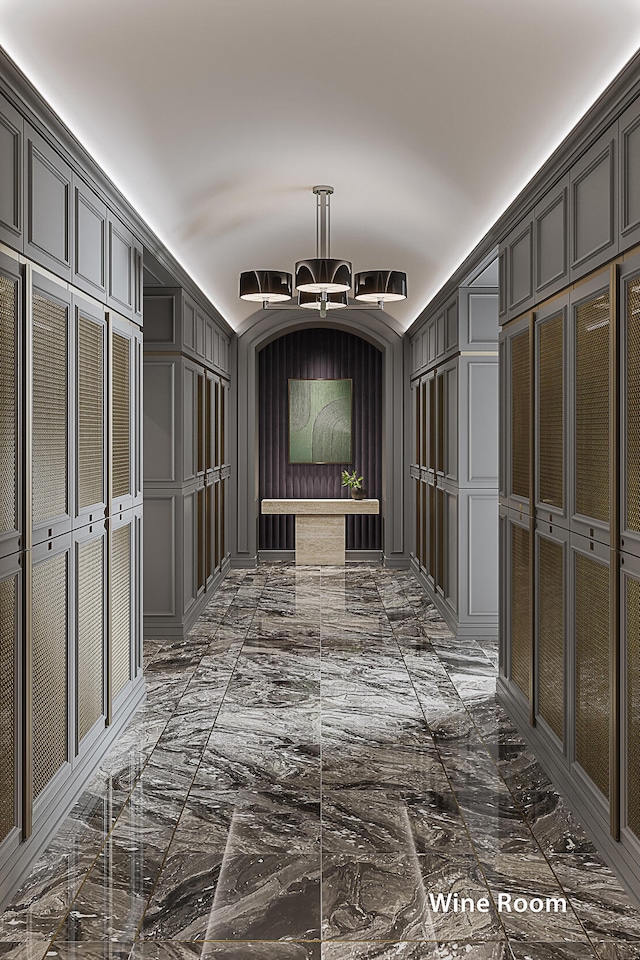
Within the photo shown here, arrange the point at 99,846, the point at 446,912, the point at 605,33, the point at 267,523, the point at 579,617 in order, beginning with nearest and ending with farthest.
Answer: the point at 446,912
the point at 605,33
the point at 99,846
the point at 579,617
the point at 267,523

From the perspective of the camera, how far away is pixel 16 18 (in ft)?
8.06

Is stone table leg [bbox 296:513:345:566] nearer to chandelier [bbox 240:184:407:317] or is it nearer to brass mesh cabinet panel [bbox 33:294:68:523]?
chandelier [bbox 240:184:407:317]

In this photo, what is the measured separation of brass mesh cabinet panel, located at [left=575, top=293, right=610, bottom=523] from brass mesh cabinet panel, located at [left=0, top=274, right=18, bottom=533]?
6.59 ft

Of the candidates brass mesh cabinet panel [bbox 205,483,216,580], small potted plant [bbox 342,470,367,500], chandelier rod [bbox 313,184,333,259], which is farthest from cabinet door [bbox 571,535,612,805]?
small potted plant [bbox 342,470,367,500]

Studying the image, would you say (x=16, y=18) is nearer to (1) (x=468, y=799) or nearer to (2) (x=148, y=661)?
(1) (x=468, y=799)

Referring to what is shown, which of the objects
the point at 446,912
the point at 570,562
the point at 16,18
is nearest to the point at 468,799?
the point at 446,912

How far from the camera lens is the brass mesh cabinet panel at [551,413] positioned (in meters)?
3.31

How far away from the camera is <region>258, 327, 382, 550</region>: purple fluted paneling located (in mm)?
9641

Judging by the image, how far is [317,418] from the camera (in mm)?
9633

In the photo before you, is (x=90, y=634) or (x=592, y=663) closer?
(x=592, y=663)

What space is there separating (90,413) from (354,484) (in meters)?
6.16

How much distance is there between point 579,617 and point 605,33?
2.06 metres

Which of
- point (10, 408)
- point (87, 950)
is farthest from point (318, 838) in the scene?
point (10, 408)

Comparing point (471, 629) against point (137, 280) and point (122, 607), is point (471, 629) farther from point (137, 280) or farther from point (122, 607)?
point (137, 280)
